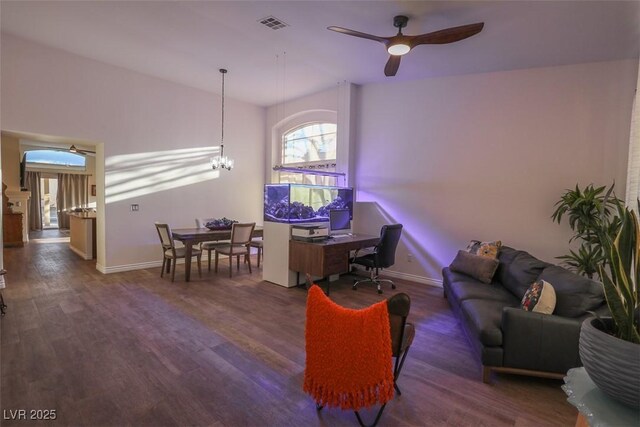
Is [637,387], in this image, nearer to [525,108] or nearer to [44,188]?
[525,108]

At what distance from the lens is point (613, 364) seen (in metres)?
0.83

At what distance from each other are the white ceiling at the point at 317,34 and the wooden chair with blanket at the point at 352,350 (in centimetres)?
288

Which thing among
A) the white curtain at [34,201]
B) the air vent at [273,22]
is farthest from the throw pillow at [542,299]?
the white curtain at [34,201]

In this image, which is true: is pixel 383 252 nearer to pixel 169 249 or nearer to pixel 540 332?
pixel 540 332

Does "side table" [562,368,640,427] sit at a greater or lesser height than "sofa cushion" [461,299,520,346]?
greater

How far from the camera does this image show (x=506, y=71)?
4066mm

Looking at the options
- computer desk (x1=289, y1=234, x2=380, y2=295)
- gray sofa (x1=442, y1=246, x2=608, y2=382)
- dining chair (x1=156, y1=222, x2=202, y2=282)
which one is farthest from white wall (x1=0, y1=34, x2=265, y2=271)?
gray sofa (x1=442, y1=246, x2=608, y2=382)

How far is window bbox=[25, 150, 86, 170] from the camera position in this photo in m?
10.2

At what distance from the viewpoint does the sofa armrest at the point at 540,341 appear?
2.05 metres

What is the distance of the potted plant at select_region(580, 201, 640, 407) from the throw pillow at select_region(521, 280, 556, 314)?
1466 millimetres

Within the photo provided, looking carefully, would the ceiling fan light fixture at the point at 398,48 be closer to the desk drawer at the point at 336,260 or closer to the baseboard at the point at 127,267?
the desk drawer at the point at 336,260

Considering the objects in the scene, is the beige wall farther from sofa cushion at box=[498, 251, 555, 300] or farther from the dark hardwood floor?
sofa cushion at box=[498, 251, 555, 300]

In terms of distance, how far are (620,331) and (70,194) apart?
14.5 m

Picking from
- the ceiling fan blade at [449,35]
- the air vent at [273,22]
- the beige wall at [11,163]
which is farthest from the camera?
the beige wall at [11,163]
